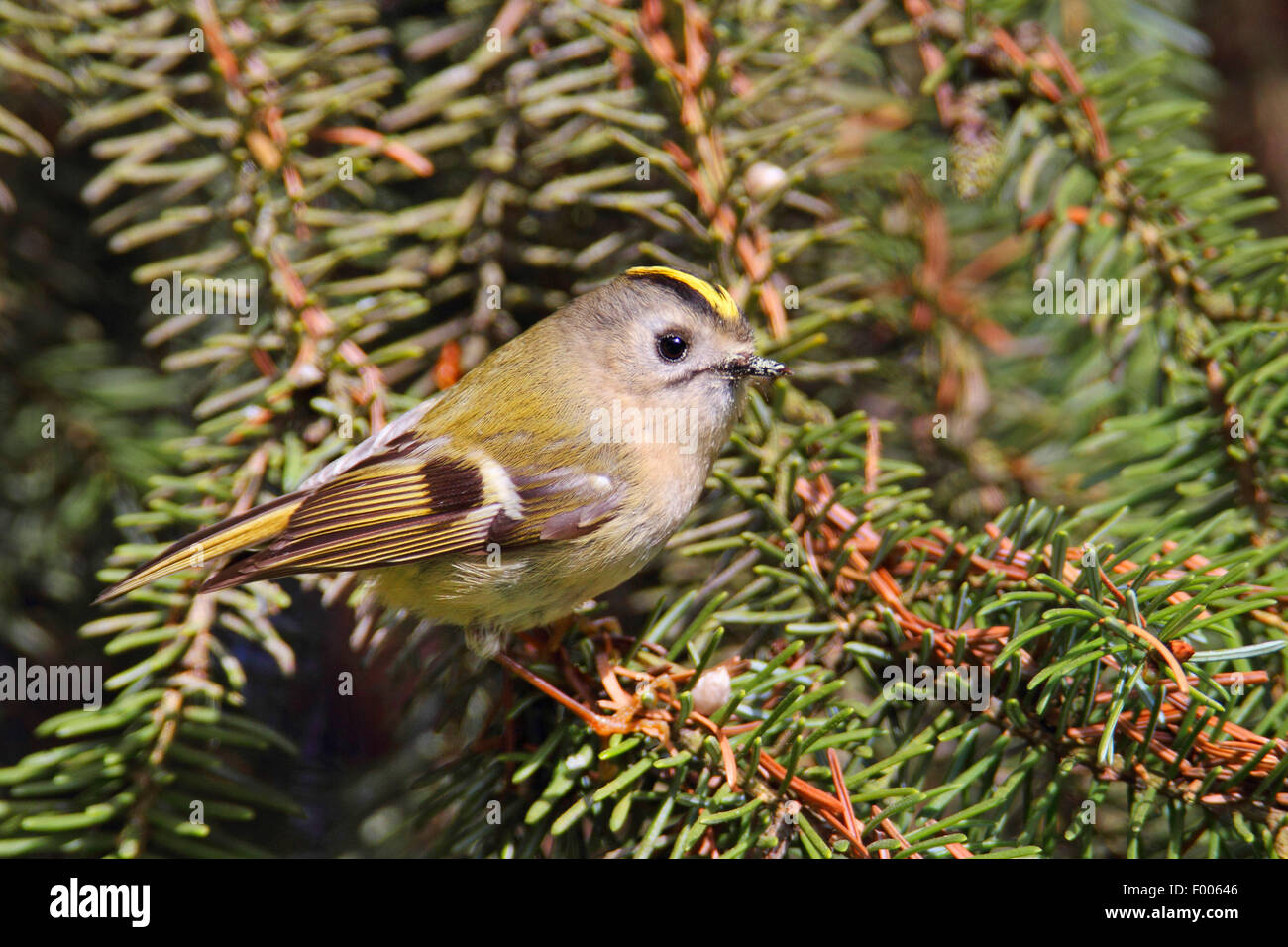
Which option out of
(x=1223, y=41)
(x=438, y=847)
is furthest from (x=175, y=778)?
(x=1223, y=41)

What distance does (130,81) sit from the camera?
4.09 feet

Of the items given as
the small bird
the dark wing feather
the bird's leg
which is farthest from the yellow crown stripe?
the bird's leg

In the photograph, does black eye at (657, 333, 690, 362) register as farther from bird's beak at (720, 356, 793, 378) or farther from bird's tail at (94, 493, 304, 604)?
bird's tail at (94, 493, 304, 604)

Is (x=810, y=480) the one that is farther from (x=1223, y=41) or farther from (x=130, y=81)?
(x=1223, y=41)

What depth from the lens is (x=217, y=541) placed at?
3.70 ft

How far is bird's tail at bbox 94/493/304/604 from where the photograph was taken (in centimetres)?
108

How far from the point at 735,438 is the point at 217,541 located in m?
0.61

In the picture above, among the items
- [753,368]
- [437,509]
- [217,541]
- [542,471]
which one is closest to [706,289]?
[753,368]

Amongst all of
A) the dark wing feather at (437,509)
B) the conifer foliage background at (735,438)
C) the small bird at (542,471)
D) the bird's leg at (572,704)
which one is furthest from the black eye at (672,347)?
the bird's leg at (572,704)

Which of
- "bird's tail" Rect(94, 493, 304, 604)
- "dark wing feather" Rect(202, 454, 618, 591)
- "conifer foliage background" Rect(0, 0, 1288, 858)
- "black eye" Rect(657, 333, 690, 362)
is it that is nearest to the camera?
"conifer foliage background" Rect(0, 0, 1288, 858)

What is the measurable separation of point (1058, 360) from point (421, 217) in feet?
3.29

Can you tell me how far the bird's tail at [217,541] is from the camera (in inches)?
42.3

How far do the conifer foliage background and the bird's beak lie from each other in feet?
0.13

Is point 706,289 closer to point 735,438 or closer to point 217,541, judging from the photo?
point 735,438
